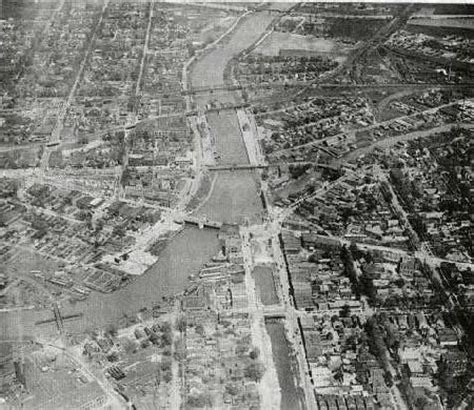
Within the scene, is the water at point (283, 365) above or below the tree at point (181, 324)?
below

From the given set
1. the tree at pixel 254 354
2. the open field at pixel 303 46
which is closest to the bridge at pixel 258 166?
the tree at pixel 254 354

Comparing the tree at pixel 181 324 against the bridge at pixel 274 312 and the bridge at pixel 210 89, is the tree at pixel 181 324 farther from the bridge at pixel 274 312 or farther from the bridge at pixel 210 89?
the bridge at pixel 210 89

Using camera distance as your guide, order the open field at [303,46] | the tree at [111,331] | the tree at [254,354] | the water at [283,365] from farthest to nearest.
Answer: the open field at [303,46] → the tree at [111,331] → the tree at [254,354] → the water at [283,365]

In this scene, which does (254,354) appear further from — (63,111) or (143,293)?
(63,111)

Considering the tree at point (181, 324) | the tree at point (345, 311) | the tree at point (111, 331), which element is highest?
the tree at point (111, 331)

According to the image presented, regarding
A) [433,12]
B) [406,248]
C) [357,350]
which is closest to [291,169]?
[406,248]

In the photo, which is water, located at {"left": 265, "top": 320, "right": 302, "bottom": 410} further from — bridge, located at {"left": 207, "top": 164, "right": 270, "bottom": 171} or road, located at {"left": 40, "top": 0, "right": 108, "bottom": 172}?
road, located at {"left": 40, "top": 0, "right": 108, "bottom": 172}

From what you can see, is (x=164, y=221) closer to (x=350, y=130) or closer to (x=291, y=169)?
(x=291, y=169)
